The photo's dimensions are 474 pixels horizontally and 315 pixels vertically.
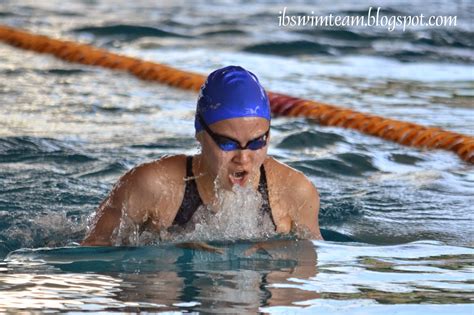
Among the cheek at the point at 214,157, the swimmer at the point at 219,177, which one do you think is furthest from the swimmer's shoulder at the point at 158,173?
the cheek at the point at 214,157

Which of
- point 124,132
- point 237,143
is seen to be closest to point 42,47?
point 124,132

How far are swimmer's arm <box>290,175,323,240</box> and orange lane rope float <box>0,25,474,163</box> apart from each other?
103 inches

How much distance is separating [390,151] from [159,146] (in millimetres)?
1426

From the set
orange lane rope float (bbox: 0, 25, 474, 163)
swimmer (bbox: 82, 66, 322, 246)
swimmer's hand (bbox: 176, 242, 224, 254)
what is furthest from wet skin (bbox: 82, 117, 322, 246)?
orange lane rope float (bbox: 0, 25, 474, 163)

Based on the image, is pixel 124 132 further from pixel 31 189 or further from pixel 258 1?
pixel 258 1

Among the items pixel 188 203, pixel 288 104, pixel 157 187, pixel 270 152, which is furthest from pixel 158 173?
pixel 288 104

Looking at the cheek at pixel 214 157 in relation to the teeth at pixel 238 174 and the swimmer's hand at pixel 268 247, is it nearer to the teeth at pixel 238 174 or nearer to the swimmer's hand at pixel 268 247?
the teeth at pixel 238 174

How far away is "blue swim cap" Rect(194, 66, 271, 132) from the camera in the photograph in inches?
157

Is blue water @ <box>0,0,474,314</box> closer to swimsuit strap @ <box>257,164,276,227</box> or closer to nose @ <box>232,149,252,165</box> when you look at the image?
swimsuit strap @ <box>257,164,276,227</box>

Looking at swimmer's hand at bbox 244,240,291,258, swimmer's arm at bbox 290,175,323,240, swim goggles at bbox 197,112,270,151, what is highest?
swim goggles at bbox 197,112,270,151

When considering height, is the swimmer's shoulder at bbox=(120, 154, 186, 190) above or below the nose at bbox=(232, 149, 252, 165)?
below

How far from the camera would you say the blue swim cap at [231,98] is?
398 centimetres

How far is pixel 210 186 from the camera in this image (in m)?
4.19

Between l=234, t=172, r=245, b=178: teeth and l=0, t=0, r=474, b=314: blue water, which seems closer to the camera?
l=0, t=0, r=474, b=314: blue water
